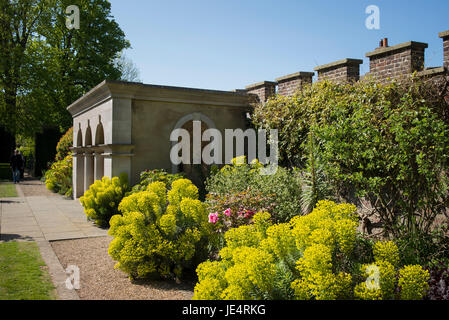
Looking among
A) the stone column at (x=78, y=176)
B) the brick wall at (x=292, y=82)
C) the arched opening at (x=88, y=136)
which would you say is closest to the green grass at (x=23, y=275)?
the arched opening at (x=88, y=136)

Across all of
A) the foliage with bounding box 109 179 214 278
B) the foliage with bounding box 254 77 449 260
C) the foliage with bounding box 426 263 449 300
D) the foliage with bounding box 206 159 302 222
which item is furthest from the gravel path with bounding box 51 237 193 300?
Answer: the foliage with bounding box 254 77 449 260

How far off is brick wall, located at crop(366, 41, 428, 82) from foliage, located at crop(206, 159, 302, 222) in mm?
2664

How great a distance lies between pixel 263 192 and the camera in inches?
272

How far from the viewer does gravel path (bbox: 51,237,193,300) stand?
4.46 metres

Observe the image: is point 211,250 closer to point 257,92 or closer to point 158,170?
point 158,170

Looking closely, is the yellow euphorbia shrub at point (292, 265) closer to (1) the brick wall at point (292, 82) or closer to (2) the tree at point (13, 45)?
(1) the brick wall at point (292, 82)

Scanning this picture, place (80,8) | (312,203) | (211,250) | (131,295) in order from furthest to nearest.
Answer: (80,8) < (312,203) < (211,250) < (131,295)

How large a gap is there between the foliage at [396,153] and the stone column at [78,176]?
34.6 ft

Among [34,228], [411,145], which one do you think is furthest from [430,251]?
[34,228]

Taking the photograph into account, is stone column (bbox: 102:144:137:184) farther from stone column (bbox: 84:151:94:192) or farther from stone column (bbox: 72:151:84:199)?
stone column (bbox: 72:151:84:199)

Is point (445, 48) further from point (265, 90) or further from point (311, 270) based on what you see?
point (265, 90)

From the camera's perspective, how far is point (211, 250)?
545 cm

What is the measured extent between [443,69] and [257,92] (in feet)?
18.9

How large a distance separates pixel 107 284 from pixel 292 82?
6.91 meters
